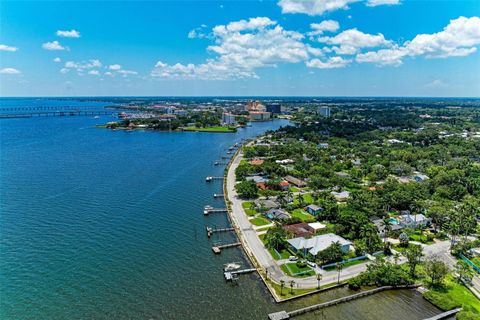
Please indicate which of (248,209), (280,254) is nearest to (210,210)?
(248,209)

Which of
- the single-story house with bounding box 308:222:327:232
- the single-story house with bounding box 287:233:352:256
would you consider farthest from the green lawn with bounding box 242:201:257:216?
the single-story house with bounding box 287:233:352:256

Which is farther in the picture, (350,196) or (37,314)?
(350,196)

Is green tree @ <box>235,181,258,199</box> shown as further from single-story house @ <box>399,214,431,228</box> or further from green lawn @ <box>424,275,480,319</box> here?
green lawn @ <box>424,275,480,319</box>

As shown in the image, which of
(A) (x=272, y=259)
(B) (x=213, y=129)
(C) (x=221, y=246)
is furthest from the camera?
(B) (x=213, y=129)

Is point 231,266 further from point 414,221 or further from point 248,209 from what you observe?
point 414,221

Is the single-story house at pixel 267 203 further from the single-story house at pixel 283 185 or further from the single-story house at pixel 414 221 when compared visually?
the single-story house at pixel 414 221

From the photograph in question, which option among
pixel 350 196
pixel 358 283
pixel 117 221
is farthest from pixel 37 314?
pixel 350 196

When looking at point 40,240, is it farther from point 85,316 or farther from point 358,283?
point 358,283
